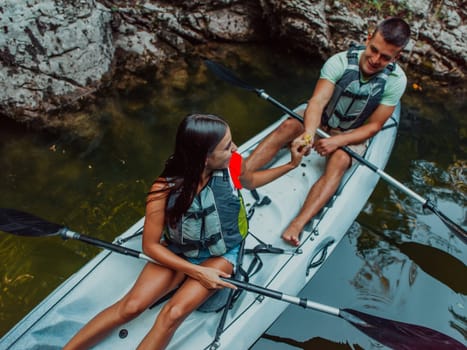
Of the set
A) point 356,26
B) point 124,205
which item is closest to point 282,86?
point 356,26

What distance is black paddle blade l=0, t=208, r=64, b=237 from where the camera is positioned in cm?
240

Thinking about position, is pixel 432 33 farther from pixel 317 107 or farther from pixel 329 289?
pixel 329 289

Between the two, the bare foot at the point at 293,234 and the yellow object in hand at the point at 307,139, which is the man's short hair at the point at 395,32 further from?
the bare foot at the point at 293,234

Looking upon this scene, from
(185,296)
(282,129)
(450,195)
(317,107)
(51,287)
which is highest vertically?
(317,107)

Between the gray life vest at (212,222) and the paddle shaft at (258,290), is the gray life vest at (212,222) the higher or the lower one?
the higher one

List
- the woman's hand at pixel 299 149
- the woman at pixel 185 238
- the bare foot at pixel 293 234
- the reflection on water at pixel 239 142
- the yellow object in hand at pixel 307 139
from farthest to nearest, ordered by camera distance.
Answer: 1. the reflection on water at pixel 239 142
2. the bare foot at pixel 293 234
3. the yellow object in hand at pixel 307 139
4. the woman's hand at pixel 299 149
5. the woman at pixel 185 238

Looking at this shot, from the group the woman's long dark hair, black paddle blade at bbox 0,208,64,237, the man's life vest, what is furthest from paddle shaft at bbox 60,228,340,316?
the man's life vest

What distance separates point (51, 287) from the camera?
299cm

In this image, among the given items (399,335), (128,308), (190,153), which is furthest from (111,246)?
(399,335)

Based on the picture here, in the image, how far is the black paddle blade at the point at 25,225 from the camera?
94.6 inches

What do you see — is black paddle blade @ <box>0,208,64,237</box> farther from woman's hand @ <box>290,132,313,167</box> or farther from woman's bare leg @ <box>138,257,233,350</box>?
woman's hand @ <box>290,132,313,167</box>

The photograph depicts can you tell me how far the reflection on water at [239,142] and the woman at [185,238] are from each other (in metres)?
0.87


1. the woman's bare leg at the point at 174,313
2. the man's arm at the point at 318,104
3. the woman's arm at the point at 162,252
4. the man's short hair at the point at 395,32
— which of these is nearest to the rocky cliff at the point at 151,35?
the man's arm at the point at 318,104

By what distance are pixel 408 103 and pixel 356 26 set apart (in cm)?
120
